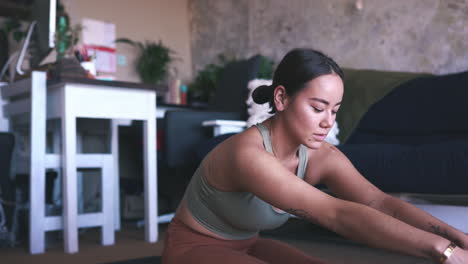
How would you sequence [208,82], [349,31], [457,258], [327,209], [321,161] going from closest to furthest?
[457,258]
[327,209]
[321,161]
[349,31]
[208,82]

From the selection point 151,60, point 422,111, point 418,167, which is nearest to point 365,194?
point 418,167

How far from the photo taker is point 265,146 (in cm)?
115

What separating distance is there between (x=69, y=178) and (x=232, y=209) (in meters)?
1.46

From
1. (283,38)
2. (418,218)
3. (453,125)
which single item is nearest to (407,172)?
(453,125)

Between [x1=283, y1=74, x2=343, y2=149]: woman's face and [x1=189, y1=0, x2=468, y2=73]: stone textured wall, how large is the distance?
83.6 inches

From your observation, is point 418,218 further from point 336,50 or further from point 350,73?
point 336,50

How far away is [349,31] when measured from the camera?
11.3 feet

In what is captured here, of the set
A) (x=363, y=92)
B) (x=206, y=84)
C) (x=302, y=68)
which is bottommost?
(x=302, y=68)

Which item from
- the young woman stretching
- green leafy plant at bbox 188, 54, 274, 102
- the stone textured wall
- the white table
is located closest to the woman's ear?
the young woman stretching

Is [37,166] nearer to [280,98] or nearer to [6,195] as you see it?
[6,195]

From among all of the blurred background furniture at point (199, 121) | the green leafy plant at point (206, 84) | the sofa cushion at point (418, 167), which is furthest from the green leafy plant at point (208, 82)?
the sofa cushion at point (418, 167)

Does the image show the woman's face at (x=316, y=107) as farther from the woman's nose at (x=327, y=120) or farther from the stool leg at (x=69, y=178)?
the stool leg at (x=69, y=178)

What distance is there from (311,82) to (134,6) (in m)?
3.98

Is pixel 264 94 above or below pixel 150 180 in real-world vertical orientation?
above
